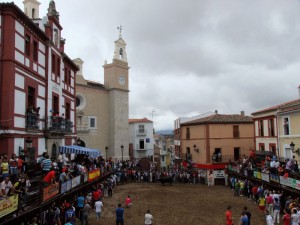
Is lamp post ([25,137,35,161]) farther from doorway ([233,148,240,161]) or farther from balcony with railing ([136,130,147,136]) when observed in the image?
balcony with railing ([136,130,147,136])

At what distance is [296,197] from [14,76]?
60.3ft

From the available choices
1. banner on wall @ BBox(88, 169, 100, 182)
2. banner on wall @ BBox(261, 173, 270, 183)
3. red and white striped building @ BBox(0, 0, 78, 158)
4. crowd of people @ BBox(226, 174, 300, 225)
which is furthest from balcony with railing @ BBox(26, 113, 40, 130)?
banner on wall @ BBox(261, 173, 270, 183)

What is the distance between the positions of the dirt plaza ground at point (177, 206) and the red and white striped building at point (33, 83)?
20.7 feet

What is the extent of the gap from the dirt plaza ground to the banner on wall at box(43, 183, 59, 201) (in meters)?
3.57

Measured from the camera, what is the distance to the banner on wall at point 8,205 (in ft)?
37.2

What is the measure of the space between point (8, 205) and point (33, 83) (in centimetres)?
1132

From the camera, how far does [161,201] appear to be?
83.7ft

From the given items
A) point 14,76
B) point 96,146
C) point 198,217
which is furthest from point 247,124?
point 14,76

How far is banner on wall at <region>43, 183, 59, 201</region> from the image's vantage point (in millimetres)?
15261

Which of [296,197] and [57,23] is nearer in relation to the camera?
[296,197]

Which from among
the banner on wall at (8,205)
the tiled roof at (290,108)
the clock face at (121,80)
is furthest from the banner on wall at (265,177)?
the clock face at (121,80)

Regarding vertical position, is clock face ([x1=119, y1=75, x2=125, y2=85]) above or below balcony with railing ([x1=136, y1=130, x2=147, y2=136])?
above

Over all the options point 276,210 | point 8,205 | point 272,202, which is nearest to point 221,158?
point 272,202

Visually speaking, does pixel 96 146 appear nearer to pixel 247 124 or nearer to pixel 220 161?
pixel 220 161
